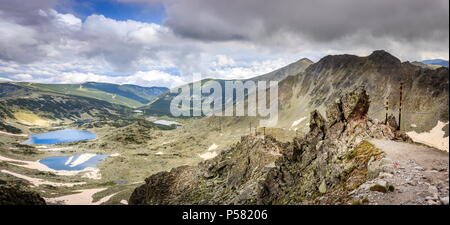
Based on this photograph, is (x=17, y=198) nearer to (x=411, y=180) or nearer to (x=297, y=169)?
(x=297, y=169)

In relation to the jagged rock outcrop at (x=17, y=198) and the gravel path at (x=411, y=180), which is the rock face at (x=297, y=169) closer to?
the gravel path at (x=411, y=180)

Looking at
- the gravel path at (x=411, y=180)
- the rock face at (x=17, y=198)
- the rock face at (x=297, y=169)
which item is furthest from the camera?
the rock face at (x=17, y=198)

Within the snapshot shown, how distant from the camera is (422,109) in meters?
156

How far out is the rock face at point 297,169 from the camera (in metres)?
29.1

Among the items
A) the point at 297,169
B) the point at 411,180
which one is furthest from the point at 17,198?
the point at 411,180

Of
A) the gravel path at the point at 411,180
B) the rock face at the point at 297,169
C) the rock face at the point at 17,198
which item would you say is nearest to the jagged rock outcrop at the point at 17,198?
the rock face at the point at 17,198

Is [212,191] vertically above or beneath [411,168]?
beneath

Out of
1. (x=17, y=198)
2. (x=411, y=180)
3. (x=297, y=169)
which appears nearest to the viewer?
(x=411, y=180)

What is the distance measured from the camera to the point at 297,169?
43.9 meters

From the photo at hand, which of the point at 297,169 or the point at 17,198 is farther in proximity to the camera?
the point at 17,198
